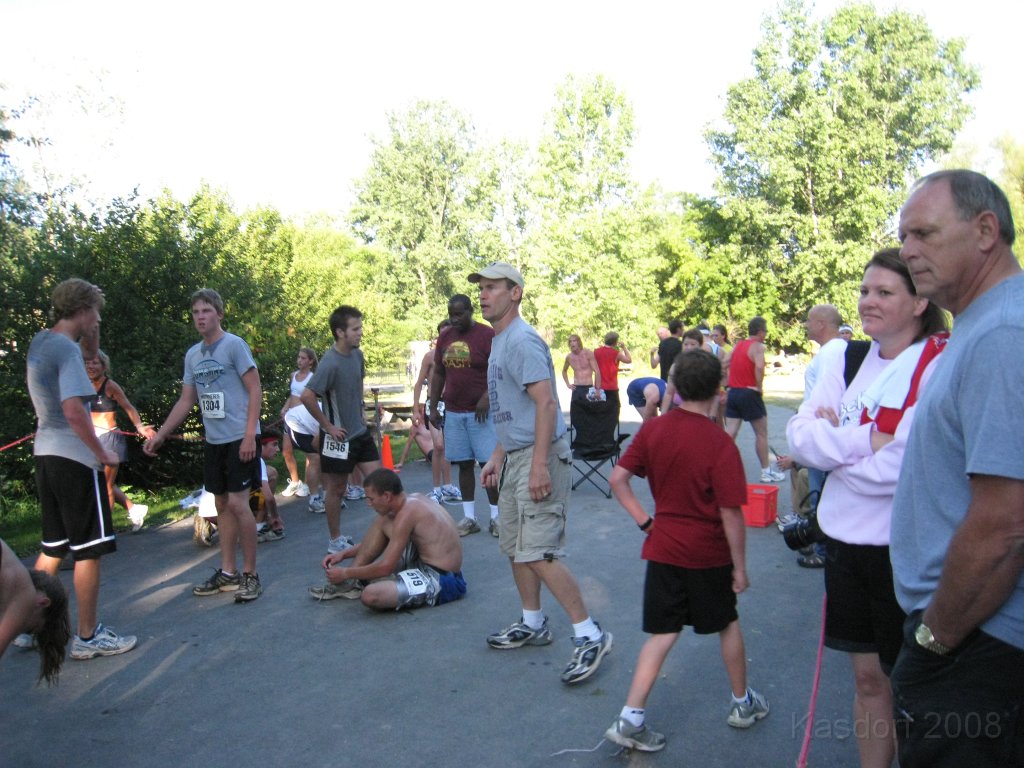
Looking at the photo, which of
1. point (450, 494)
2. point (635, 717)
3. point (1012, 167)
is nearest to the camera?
point (635, 717)

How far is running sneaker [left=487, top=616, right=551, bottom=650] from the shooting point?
471cm

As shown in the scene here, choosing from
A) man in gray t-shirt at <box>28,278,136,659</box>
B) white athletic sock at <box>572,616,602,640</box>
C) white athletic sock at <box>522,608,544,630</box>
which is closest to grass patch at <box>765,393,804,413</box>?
white athletic sock at <box>522,608,544,630</box>

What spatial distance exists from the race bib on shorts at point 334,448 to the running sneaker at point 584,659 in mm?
3024

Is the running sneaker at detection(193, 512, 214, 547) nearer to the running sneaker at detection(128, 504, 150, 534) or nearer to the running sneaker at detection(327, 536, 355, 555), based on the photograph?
the running sneaker at detection(128, 504, 150, 534)

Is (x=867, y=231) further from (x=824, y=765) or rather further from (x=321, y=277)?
(x=824, y=765)

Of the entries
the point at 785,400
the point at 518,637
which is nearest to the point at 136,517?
the point at 518,637

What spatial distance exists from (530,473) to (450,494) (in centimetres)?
468

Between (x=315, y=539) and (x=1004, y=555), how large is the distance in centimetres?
674

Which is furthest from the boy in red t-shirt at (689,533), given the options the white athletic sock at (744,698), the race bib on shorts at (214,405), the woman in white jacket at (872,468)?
the race bib on shorts at (214,405)

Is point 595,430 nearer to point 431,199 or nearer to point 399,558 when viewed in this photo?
point 399,558

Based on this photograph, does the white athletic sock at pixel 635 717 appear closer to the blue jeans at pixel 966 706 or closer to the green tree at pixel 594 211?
the blue jeans at pixel 966 706

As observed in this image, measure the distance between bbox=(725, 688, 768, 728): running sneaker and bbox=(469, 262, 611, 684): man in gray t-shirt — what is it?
814 mm

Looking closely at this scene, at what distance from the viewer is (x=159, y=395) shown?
10.6 m

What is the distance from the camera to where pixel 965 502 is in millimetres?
1700
